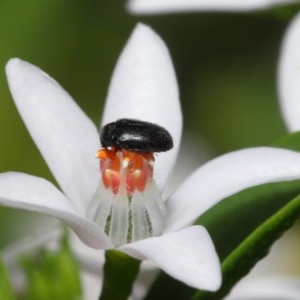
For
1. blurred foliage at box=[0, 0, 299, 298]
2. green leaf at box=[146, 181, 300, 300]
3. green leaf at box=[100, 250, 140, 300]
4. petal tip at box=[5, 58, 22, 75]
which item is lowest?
blurred foliage at box=[0, 0, 299, 298]

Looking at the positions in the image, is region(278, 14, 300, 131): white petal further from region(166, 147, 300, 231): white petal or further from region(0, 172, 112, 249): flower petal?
region(0, 172, 112, 249): flower petal

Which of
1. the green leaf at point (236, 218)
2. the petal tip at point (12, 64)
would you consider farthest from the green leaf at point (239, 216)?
the petal tip at point (12, 64)

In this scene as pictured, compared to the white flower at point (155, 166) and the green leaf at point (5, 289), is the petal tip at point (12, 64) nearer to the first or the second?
the white flower at point (155, 166)

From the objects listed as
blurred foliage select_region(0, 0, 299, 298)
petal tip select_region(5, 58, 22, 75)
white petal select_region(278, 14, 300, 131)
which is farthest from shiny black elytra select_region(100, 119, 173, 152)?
blurred foliage select_region(0, 0, 299, 298)

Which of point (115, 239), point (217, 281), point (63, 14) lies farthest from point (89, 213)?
point (63, 14)

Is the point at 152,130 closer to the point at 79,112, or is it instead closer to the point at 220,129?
the point at 79,112

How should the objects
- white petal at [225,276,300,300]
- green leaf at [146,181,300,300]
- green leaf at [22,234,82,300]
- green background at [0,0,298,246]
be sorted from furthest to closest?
green background at [0,0,298,246]
white petal at [225,276,300,300]
green leaf at [22,234,82,300]
green leaf at [146,181,300,300]

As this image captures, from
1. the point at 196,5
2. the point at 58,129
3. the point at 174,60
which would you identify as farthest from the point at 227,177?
the point at 174,60
